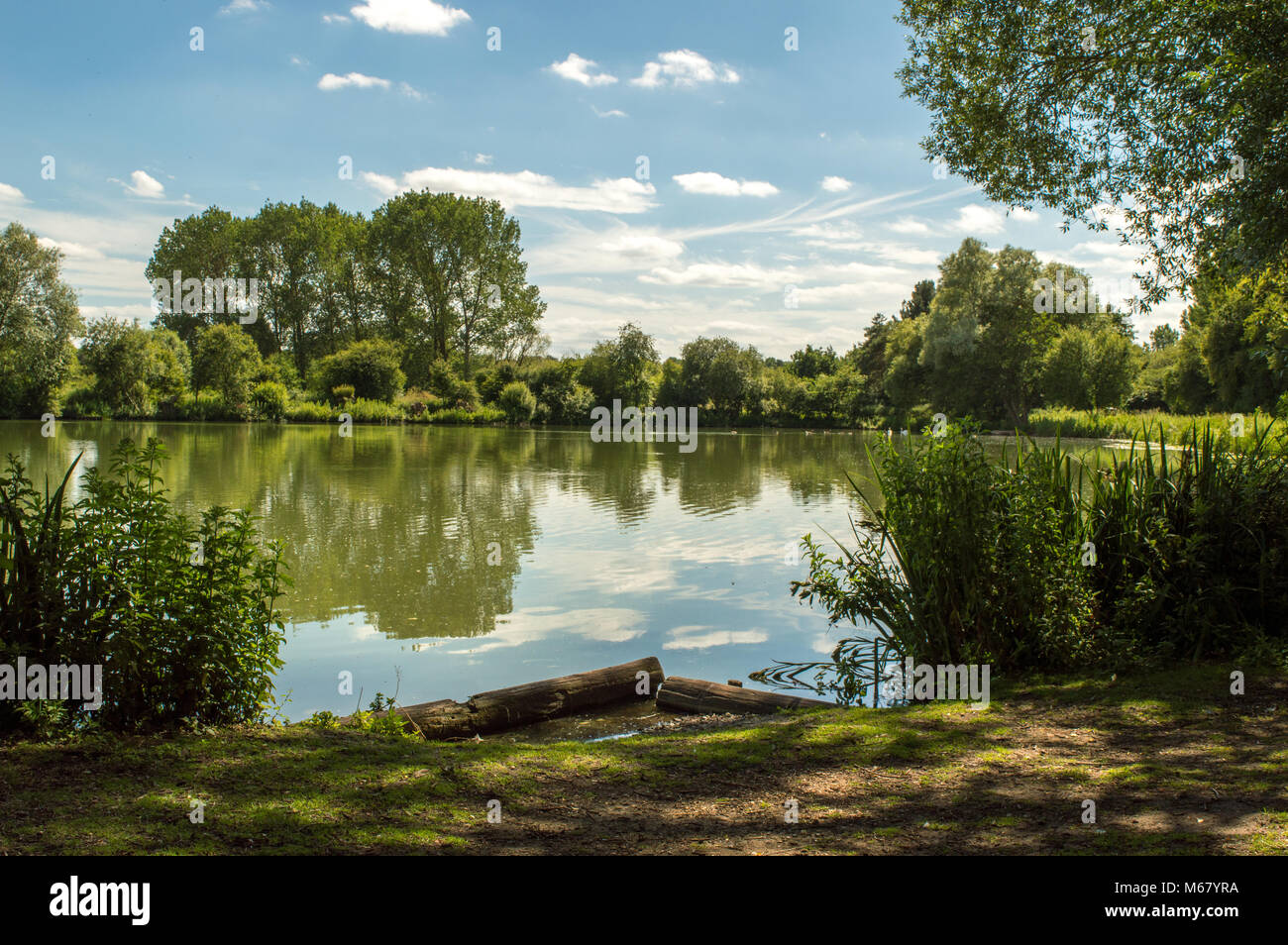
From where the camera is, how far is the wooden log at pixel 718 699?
21.0ft

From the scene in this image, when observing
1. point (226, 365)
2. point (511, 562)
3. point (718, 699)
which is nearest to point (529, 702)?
point (718, 699)

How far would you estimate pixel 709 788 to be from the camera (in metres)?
3.99

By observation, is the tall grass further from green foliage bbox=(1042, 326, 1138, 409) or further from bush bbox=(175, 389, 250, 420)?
bush bbox=(175, 389, 250, 420)

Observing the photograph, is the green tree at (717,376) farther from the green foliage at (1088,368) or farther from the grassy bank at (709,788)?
the grassy bank at (709,788)

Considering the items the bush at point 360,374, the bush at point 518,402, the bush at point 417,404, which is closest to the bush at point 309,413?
the bush at point 360,374

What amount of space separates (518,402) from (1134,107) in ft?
172

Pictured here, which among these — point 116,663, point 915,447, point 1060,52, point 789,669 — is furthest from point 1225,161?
point 116,663

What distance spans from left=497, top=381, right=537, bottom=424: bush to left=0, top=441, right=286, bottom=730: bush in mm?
56051

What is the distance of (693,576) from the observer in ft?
38.3

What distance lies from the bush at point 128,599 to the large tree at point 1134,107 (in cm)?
925

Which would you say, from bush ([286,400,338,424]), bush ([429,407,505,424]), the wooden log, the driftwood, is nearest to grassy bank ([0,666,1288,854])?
→ the driftwood

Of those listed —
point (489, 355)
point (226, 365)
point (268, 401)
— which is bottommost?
point (268, 401)

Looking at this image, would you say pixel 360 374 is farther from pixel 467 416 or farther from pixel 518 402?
pixel 518 402

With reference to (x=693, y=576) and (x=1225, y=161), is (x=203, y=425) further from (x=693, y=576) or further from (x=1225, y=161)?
(x=1225, y=161)
